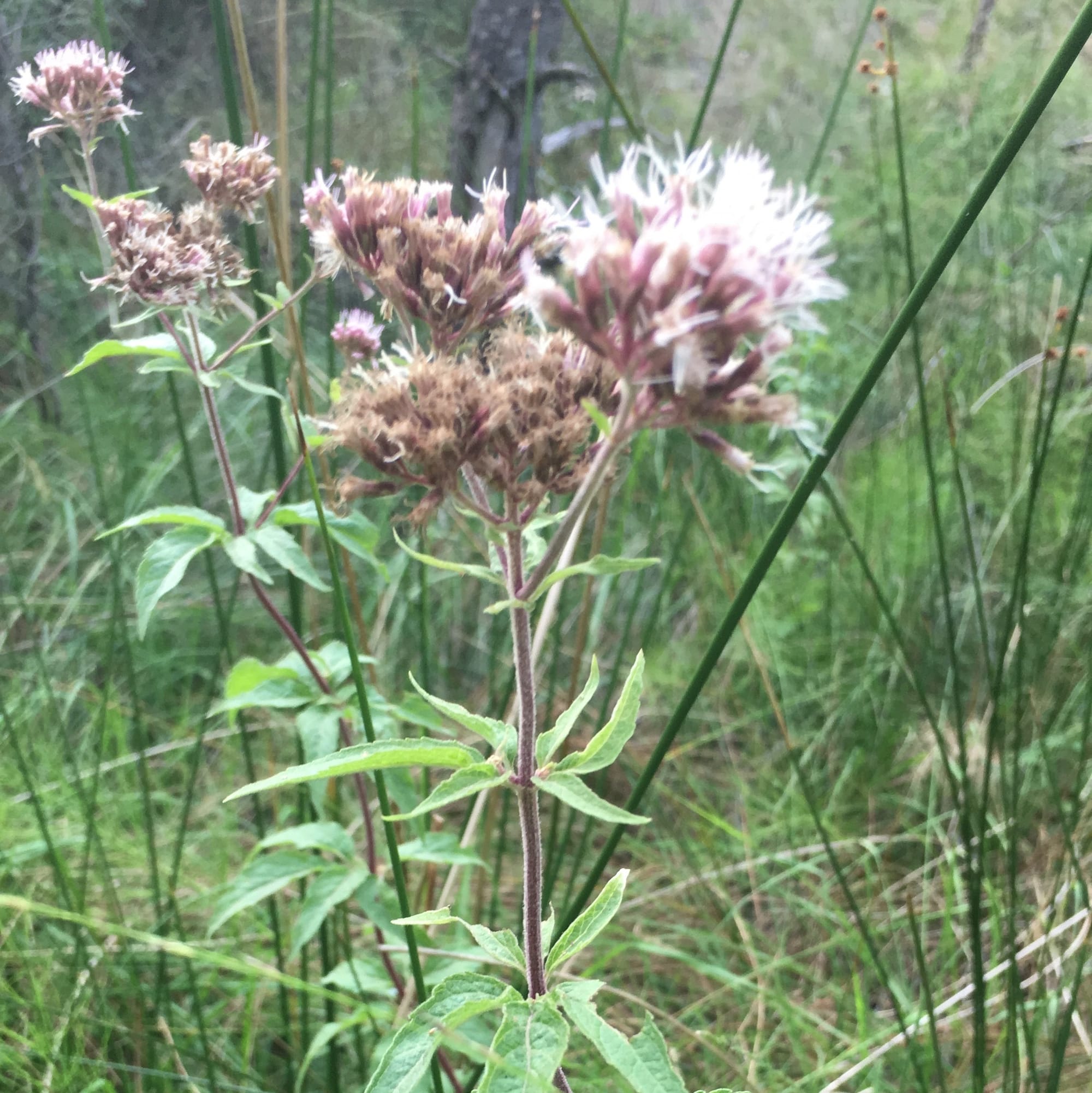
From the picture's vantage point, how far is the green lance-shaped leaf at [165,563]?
1.00m

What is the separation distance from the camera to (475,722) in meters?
0.74

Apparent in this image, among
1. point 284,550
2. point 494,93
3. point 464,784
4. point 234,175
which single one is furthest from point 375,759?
point 494,93

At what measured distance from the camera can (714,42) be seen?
468cm

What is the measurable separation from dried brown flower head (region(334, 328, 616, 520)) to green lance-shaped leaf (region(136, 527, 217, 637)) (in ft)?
1.16

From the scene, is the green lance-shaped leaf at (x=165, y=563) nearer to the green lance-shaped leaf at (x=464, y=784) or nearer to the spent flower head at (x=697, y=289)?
the green lance-shaped leaf at (x=464, y=784)

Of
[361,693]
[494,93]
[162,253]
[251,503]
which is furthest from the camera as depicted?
[494,93]

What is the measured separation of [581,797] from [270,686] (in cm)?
65

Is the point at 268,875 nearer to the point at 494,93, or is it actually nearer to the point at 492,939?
the point at 492,939

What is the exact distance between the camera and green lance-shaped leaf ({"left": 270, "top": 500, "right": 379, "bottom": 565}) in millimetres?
1136

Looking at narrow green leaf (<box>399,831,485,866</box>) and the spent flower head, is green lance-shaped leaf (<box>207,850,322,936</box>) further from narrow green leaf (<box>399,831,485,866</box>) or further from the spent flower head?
the spent flower head

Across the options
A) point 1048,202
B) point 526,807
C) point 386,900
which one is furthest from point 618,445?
point 1048,202

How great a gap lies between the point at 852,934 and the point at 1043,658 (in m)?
0.67

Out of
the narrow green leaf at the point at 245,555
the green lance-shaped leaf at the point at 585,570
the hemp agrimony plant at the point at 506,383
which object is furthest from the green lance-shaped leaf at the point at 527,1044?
the narrow green leaf at the point at 245,555

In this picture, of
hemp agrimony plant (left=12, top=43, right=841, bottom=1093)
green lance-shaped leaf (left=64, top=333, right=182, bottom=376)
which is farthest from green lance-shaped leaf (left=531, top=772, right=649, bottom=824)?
green lance-shaped leaf (left=64, top=333, right=182, bottom=376)
